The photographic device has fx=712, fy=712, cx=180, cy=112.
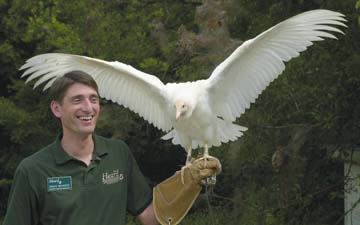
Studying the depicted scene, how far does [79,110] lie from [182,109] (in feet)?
4.11

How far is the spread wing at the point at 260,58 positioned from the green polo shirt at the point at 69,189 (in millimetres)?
1379

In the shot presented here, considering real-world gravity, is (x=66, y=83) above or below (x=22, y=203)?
above

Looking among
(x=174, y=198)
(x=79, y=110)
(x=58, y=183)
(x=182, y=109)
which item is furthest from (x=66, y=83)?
(x=182, y=109)

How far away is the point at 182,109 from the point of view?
3.77 metres

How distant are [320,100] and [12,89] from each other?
256 inches

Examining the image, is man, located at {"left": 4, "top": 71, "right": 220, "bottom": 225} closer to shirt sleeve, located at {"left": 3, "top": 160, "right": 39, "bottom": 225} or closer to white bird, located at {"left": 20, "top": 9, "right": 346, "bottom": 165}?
shirt sleeve, located at {"left": 3, "top": 160, "right": 39, "bottom": 225}

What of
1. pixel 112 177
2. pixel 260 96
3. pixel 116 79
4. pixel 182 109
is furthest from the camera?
pixel 260 96

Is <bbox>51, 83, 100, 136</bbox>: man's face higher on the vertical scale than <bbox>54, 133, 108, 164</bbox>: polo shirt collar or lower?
higher

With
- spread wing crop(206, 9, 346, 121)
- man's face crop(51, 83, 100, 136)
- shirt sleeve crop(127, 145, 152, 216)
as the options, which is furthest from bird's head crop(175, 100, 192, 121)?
man's face crop(51, 83, 100, 136)

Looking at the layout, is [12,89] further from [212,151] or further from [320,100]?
[320,100]

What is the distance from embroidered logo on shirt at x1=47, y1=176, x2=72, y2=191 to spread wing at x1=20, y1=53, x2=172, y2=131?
143 cm

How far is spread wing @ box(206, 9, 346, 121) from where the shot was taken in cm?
383

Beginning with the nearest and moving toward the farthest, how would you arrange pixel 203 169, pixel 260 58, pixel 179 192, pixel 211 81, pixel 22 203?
pixel 22 203, pixel 179 192, pixel 203 169, pixel 211 81, pixel 260 58

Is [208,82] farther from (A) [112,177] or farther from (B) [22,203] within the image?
(B) [22,203]
